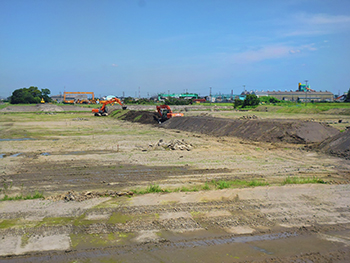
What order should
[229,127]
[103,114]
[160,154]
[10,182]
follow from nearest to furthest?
[10,182] < [160,154] < [229,127] < [103,114]

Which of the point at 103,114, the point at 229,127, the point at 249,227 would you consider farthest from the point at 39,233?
the point at 103,114

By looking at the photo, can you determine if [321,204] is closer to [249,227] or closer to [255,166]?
[249,227]

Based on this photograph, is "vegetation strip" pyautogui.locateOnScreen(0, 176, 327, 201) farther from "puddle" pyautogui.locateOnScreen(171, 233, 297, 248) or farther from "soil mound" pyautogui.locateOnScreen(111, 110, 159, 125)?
"soil mound" pyautogui.locateOnScreen(111, 110, 159, 125)

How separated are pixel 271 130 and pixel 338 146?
6179 mm

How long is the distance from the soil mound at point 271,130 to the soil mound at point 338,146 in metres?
2.52

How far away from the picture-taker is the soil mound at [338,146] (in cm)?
1636

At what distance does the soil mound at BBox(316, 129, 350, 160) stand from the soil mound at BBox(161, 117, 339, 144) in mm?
2520

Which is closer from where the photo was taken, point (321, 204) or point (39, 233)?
point (39, 233)

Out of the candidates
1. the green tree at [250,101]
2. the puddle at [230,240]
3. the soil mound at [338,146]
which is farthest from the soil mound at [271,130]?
the green tree at [250,101]

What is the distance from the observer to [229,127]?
89.0 ft

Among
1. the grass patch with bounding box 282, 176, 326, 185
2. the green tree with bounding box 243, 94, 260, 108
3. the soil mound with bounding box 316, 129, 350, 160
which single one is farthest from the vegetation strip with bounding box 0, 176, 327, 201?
the green tree with bounding box 243, 94, 260, 108

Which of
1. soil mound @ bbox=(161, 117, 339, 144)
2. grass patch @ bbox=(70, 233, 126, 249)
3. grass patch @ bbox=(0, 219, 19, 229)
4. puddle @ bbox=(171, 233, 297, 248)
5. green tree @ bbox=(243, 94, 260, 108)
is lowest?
puddle @ bbox=(171, 233, 297, 248)

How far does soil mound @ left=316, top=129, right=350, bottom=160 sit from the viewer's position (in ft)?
53.7

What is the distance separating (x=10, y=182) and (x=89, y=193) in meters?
3.78
